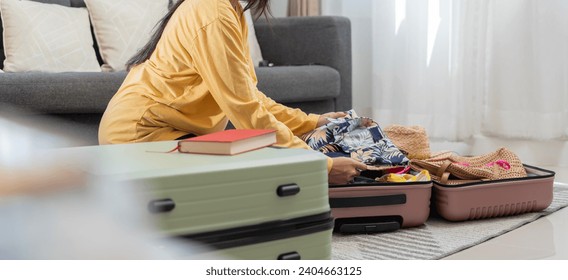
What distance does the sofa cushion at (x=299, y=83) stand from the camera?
9.02ft

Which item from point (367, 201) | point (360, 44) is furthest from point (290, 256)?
point (360, 44)

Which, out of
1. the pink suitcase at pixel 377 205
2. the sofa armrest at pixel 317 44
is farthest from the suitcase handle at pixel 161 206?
the sofa armrest at pixel 317 44

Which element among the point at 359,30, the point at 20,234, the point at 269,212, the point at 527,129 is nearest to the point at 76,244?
the point at 20,234

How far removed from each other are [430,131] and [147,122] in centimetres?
197

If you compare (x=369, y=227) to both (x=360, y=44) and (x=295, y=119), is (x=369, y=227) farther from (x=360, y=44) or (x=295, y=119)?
(x=360, y=44)

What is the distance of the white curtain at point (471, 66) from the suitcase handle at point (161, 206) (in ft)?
7.54

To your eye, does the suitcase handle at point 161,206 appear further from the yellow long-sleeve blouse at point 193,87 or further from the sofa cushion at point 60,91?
the sofa cushion at point 60,91

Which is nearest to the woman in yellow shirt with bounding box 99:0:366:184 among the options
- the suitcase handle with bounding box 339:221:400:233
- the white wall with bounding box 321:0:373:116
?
the suitcase handle with bounding box 339:221:400:233

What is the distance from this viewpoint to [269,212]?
1.11m

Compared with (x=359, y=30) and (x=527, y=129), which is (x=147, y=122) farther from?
(x=359, y=30)

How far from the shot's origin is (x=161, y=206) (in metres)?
1.01

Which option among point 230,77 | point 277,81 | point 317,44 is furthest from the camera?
point 317,44

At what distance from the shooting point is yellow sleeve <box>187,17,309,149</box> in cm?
156

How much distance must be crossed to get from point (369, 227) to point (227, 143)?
0.77m
